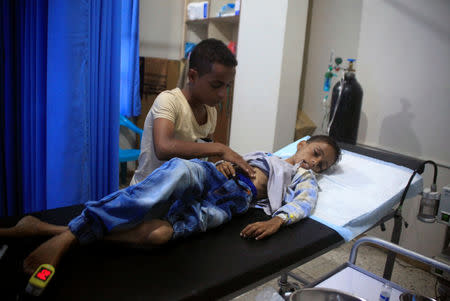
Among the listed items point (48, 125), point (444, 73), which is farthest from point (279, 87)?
point (48, 125)

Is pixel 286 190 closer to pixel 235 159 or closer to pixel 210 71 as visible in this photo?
pixel 235 159

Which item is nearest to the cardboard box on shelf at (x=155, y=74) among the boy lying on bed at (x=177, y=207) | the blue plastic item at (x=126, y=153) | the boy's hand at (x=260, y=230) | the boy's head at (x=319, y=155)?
the blue plastic item at (x=126, y=153)

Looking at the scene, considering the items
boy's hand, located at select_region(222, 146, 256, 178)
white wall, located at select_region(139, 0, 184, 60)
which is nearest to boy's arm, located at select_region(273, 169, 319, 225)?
boy's hand, located at select_region(222, 146, 256, 178)

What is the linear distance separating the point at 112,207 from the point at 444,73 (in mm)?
2329

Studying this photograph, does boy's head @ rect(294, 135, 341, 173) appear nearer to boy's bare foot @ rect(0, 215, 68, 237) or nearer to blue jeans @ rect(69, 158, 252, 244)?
blue jeans @ rect(69, 158, 252, 244)

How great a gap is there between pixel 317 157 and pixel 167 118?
3.00 ft

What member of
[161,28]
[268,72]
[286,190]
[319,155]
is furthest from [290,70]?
[161,28]

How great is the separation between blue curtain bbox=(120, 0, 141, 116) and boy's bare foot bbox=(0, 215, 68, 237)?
255 cm

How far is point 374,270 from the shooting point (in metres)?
2.36

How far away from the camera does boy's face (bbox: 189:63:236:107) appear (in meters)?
1.43

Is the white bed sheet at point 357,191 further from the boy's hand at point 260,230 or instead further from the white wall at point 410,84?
the white wall at point 410,84

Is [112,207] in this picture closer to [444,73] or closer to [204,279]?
[204,279]

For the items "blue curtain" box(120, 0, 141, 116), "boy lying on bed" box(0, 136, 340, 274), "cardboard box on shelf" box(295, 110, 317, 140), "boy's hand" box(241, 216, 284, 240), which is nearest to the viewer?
"boy lying on bed" box(0, 136, 340, 274)

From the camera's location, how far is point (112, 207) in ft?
3.45
